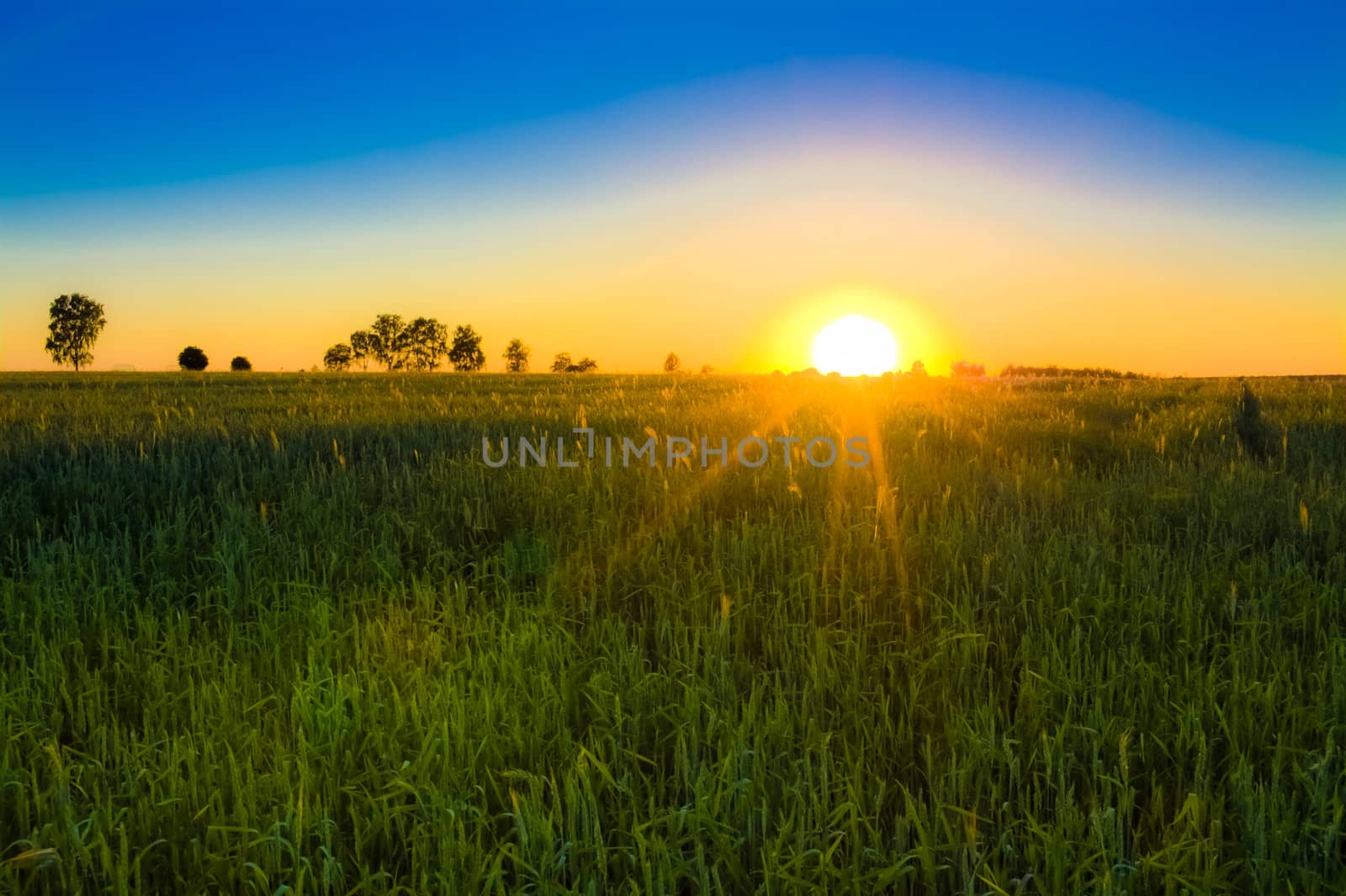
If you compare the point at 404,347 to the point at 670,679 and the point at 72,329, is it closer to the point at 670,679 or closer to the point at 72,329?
the point at 72,329

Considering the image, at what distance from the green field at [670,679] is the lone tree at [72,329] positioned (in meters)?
104

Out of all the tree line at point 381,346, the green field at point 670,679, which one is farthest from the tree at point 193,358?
the green field at point 670,679

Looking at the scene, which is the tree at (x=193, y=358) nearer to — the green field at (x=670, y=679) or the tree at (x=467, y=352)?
the tree at (x=467, y=352)

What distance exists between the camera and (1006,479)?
17.1 feet

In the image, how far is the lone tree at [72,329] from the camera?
87.9 metres

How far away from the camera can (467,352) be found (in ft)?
336

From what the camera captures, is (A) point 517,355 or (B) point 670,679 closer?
(B) point 670,679

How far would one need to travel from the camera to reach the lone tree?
87.9m

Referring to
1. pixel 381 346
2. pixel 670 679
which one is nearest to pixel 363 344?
pixel 381 346

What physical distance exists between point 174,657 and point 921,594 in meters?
2.95

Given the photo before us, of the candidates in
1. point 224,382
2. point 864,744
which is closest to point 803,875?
point 864,744

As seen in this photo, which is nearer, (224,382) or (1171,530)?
(1171,530)

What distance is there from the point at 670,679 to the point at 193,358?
8808 centimetres

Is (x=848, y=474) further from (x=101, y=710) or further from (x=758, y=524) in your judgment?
(x=101, y=710)
